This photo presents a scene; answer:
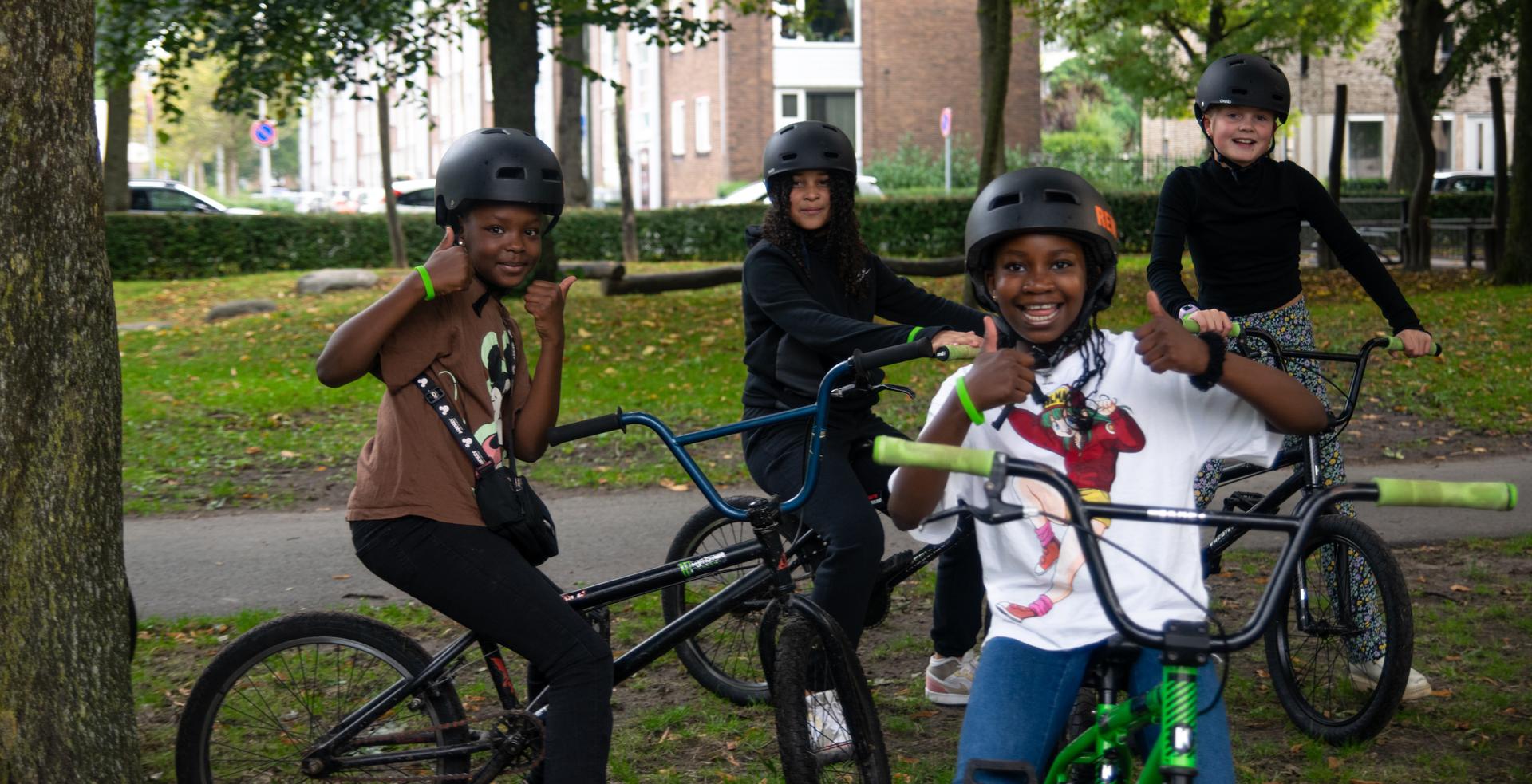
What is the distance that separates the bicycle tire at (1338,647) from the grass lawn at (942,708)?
4.0 inches

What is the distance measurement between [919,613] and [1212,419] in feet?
11.0

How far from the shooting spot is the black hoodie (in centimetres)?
436

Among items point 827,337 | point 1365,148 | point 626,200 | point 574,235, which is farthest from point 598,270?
point 1365,148

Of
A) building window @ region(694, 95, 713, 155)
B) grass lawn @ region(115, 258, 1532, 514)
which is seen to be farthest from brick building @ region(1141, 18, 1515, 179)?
grass lawn @ region(115, 258, 1532, 514)

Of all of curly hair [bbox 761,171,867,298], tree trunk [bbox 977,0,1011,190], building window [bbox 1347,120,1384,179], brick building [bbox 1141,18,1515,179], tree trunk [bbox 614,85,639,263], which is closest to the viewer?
curly hair [bbox 761,171,867,298]

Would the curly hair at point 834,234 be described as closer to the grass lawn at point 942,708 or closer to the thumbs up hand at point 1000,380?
the grass lawn at point 942,708

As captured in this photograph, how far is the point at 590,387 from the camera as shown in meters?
12.0

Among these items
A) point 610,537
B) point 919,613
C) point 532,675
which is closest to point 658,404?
point 610,537

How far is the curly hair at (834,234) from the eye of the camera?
4.60 metres

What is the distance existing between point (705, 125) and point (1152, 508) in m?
40.8

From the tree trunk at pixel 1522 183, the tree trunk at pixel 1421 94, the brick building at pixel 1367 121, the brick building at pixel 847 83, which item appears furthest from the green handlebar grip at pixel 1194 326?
the brick building at pixel 1367 121

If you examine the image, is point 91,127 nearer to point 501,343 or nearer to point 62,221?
point 62,221

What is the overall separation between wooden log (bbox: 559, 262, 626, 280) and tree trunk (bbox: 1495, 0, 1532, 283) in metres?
10.3

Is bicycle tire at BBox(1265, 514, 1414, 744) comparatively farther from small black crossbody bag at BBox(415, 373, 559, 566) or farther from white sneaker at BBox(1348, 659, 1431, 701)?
small black crossbody bag at BBox(415, 373, 559, 566)
